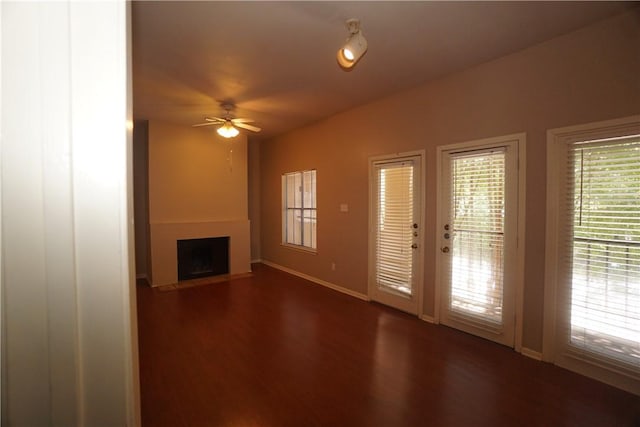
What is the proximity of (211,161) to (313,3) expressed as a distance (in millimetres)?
3901

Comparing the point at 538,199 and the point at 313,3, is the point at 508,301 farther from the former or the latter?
the point at 313,3

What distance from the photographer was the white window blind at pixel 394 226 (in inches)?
139

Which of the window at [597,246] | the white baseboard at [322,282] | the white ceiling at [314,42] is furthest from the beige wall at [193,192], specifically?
the window at [597,246]

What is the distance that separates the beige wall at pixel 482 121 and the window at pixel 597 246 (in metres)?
0.13

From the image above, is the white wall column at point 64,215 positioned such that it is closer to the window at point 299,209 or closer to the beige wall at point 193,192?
the window at point 299,209

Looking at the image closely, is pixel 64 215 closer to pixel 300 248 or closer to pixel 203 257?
pixel 300 248

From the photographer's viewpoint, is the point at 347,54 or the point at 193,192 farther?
the point at 193,192

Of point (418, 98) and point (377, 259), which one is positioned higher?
point (418, 98)

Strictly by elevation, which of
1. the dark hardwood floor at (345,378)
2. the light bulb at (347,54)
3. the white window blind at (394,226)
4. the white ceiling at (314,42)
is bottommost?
the dark hardwood floor at (345,378)

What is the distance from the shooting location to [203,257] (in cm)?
542

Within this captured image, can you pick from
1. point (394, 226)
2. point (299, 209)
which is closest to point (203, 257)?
point (299, 209)

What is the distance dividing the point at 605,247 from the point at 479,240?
92 cm

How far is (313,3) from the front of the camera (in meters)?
1.97

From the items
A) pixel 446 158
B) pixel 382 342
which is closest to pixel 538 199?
pixel 446 158
